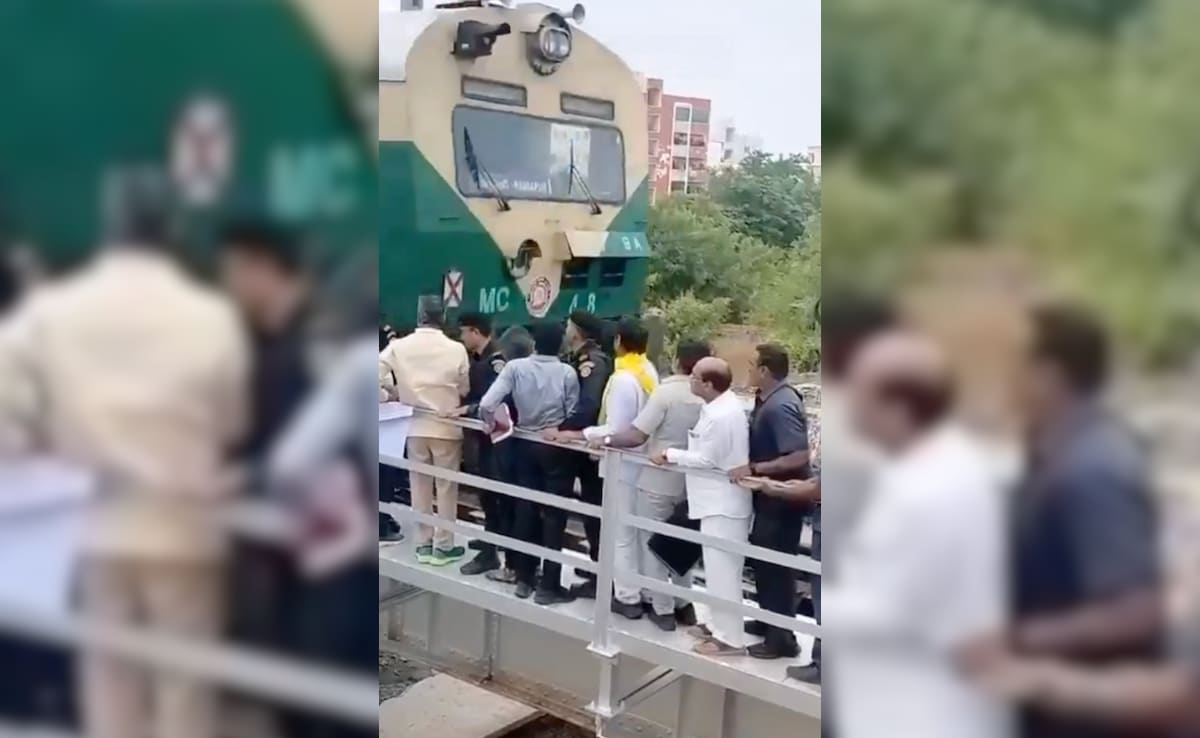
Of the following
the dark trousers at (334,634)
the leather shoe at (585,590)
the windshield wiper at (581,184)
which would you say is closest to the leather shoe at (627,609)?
the leather shoe at (585,590)

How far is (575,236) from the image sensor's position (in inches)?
187

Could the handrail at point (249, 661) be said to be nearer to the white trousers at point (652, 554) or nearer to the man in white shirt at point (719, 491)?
the man in white shirt at point (719, 491)

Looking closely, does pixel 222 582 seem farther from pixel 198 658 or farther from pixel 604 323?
pixel 604 323

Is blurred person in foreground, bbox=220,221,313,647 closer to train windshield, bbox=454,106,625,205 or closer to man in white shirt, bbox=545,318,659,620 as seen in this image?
→ man in white shirt, bbox=545,318,659,620

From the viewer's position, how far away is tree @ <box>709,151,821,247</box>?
409cm

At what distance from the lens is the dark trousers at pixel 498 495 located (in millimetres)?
3365

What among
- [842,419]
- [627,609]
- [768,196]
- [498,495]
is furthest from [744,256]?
[842,419]

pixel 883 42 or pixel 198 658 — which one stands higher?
pixel 883 42

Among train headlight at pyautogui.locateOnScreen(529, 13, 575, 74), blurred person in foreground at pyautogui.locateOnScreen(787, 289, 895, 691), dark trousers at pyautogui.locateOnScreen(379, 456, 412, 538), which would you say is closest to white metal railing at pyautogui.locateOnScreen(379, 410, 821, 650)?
dark trousers at pyautogui.locateOnScreen(379, 456, 412, 538)

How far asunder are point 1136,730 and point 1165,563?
0.54 ft

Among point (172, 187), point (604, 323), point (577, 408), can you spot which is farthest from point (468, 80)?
point (172, 187)

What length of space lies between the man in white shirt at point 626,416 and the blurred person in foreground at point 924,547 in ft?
5.77

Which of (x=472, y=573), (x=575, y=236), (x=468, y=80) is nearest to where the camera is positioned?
(x=472, y=573)

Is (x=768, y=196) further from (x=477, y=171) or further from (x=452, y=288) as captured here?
(x=452, y=288)
